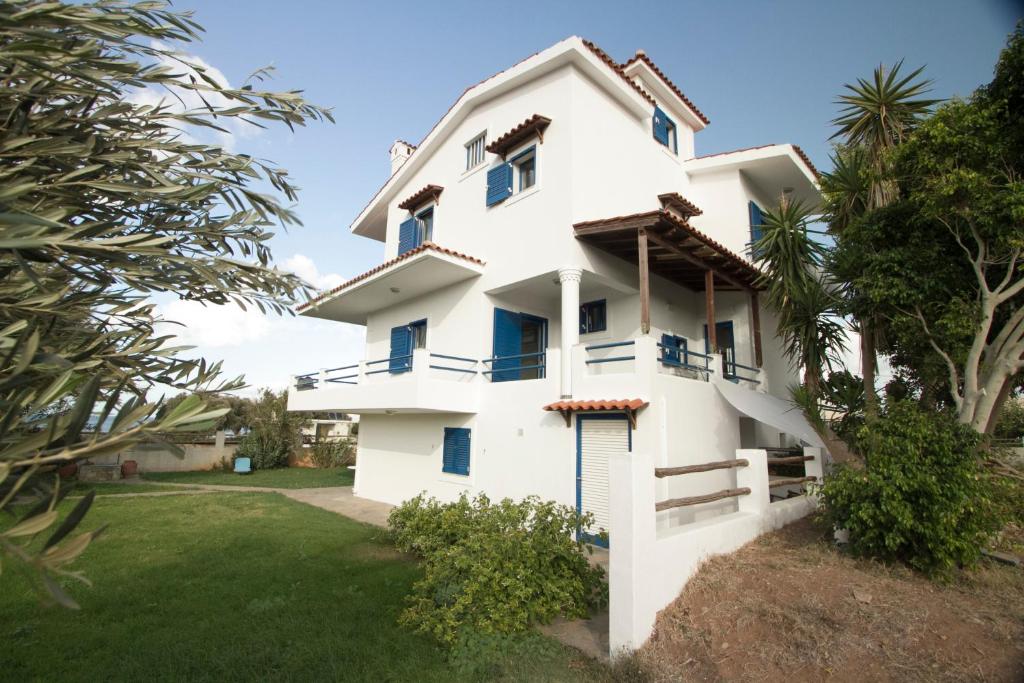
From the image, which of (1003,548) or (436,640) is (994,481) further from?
(436,640)

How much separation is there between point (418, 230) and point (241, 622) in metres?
12.6

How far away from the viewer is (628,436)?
364 inches

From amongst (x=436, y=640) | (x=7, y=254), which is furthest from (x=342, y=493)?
(x=7, y=254)

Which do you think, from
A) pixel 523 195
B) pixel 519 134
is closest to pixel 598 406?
pixel 523 195

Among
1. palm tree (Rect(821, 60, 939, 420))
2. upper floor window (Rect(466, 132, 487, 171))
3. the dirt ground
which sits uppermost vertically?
upper floor window (Rect(466, 132, 487, 171))

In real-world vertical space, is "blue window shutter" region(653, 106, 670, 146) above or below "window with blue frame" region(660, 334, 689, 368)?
above

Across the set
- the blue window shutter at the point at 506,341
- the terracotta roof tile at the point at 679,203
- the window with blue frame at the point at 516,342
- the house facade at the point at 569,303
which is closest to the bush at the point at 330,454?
the house facade at the point at 569,303

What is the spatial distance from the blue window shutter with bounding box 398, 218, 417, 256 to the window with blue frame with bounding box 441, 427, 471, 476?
6779 mm

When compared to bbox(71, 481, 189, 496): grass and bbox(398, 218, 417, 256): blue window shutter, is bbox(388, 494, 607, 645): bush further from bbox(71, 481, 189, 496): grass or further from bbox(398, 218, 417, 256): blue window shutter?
bbox(71, 481, 189, 496): grass

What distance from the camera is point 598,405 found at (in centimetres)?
929

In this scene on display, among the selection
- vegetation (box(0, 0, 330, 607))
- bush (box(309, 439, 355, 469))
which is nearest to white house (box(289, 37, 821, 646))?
vegetation (box(0, 0, 330, 607))

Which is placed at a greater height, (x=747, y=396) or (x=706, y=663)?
(x=747, y=396)

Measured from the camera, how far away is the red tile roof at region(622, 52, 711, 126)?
14498 mm

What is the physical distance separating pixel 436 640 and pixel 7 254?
496 cm
